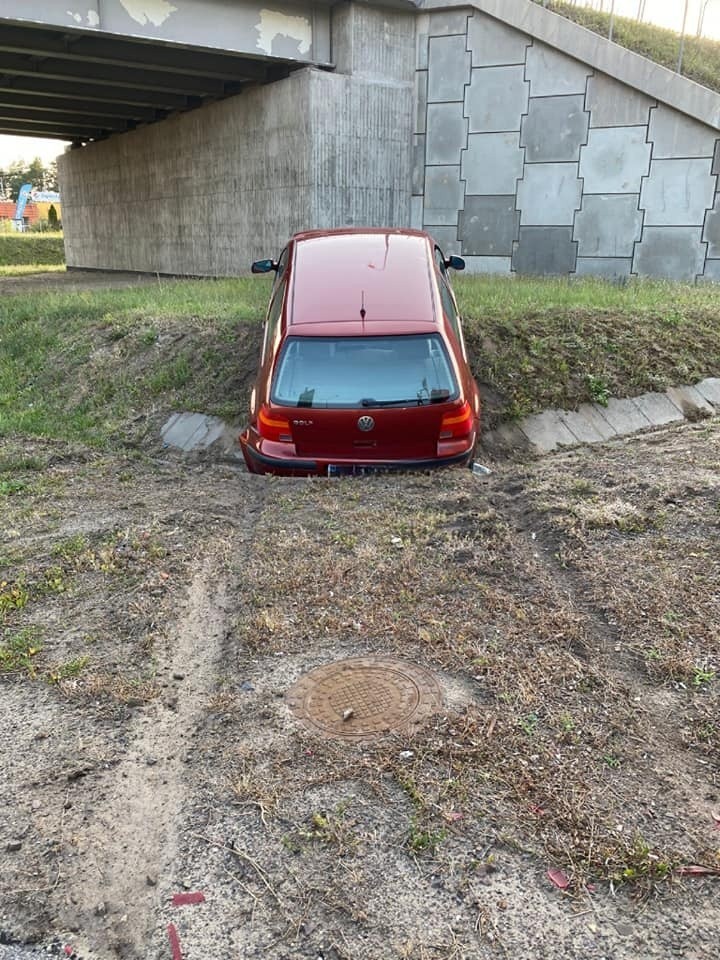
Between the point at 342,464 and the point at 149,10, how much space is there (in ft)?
44.8

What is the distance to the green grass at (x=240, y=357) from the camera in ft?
28.7

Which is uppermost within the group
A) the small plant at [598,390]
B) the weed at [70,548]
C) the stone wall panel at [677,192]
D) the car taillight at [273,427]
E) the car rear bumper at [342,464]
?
the stone wall panel at [677,192]

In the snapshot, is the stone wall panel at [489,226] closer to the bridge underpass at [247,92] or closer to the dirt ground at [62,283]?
the bridge underpass at [247,92]

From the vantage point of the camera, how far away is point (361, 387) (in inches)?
235

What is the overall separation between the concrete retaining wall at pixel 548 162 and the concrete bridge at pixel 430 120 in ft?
0.10

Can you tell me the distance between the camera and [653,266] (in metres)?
16.0

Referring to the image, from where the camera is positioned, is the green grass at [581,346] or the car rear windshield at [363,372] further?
the green grass at [581,346]

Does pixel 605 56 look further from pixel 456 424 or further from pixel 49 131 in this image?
pixel 49 131

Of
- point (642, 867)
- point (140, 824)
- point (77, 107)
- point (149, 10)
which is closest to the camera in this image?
point (642, 867)

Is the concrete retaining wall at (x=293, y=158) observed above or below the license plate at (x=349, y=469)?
above

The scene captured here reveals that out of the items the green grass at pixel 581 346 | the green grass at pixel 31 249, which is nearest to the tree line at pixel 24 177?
the green grass at pixel 31 249

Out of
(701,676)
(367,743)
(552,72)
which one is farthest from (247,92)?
(367,743)

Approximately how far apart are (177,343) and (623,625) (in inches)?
292

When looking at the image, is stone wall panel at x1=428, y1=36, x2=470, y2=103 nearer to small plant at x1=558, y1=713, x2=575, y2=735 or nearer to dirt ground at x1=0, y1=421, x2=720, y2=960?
dirt ground at x1=0, y1=421, x2=720, y2=960
